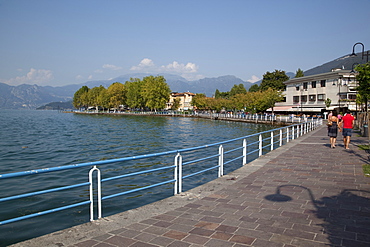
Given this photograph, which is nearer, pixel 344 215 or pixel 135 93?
pixel 344 215

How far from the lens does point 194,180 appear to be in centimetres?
1341

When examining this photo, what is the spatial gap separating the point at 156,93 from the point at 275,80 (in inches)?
1483

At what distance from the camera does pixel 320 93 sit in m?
64.8

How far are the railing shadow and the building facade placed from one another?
54.0 metres

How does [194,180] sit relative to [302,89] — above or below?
below

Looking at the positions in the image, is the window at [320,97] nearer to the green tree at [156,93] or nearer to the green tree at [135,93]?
Answer: the green tree at [156,93]

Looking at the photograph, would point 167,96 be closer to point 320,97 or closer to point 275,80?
point 275,80

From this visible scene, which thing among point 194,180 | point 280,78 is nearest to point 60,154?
point 194,180

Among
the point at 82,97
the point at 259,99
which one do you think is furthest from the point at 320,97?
the point at 82,97

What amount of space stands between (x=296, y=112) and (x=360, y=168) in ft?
210

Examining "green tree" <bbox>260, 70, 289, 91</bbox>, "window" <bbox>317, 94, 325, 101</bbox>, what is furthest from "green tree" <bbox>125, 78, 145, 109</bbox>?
"window" <bbox>317, 94, 325, 101</bbox>

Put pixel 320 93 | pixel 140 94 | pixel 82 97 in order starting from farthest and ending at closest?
pixel 82 97 < pixel 140 94 < pixel 320 93

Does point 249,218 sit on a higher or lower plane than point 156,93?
lower

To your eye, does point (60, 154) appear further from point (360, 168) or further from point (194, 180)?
point (360, 168)
